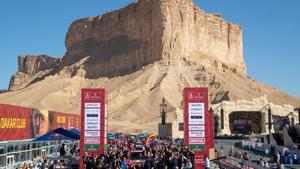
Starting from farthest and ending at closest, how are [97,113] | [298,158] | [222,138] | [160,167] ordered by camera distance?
1. [222,138]
2. [298,158]
3. [97,113]
4. [160,167]

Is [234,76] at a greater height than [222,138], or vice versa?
[234,76]

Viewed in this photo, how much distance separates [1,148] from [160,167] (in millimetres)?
7942

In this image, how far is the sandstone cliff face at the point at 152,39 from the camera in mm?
110188

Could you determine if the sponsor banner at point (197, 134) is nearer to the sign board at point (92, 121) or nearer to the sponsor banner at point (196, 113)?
the sponsor banner at point (196, 113)

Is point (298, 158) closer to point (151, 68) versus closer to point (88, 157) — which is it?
point (88, 157)

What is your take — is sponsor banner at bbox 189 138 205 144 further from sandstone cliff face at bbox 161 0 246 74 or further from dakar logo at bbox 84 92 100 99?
sandstone cliff face at bbox 161 0 246 74

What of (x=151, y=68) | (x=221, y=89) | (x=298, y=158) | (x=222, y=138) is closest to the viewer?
(x=298, y=158)

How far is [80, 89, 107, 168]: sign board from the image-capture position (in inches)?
778

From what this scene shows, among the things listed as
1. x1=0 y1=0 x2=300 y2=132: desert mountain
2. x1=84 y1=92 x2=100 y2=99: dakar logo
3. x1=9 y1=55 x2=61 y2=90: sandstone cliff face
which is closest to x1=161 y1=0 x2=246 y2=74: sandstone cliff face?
x1=0 y1=0 x2=300 y2=132: desert mountain

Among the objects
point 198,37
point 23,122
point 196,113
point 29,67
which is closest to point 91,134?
point 196,113

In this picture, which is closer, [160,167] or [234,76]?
[160,167]

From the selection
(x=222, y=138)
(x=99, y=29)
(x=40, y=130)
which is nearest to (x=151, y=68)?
(x=99, y=29)

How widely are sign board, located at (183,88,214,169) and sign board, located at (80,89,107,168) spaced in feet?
12.7

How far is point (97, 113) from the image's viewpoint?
19.9 m
